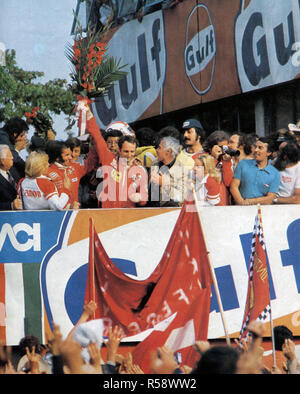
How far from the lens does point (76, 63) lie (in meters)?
8.63

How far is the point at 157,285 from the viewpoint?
7.03 meters

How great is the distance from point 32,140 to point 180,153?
191 centimetres

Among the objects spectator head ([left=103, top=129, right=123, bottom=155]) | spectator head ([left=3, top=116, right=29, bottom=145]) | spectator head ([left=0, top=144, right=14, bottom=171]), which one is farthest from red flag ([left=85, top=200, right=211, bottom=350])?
spectator head ([left=3, top=116, right=29, bottom=145])

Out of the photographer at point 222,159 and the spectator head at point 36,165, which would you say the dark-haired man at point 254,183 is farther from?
the spectator head at point 36,165

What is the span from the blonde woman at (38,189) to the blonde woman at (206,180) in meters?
1.17

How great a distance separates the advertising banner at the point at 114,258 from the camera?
7105 millimetres

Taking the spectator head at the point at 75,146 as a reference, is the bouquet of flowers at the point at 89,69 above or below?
above

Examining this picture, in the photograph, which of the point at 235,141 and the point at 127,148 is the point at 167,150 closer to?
the point at 127,148

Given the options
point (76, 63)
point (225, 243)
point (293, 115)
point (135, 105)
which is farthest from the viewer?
point (135, 105)

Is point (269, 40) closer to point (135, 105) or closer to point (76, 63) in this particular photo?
point (135, 105)

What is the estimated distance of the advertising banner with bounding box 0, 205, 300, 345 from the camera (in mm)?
7105

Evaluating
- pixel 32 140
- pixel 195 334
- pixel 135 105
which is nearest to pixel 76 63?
pixel 32 140

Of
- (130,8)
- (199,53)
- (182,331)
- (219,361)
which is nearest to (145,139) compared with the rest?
(182,331)

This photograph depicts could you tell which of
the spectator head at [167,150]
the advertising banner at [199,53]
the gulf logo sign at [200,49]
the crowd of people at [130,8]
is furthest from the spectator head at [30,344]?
the crowd of people at [130,8]
